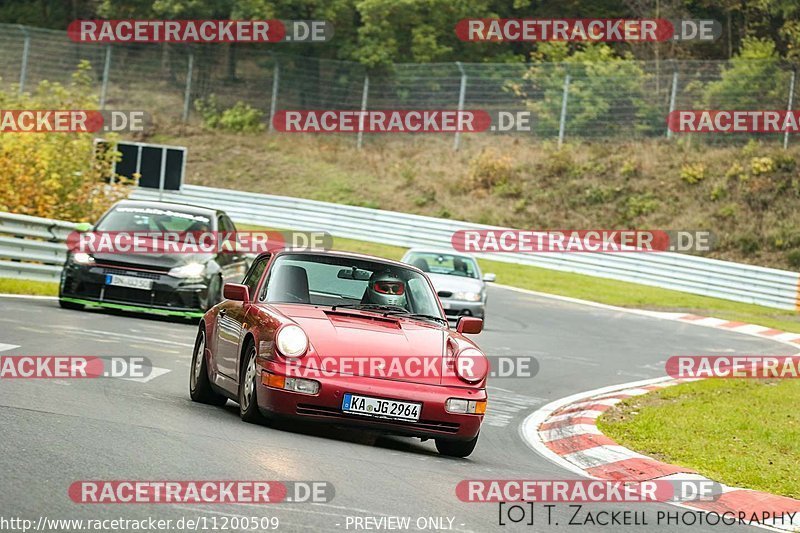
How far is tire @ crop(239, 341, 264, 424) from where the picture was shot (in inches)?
373

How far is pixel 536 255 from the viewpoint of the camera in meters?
36.2

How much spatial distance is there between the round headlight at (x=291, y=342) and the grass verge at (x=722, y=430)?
3.13m

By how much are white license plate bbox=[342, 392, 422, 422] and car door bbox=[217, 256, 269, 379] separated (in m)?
1.27

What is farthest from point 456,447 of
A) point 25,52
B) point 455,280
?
point 25,52

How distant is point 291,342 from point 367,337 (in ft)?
1.92

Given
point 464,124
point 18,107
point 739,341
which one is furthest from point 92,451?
point 464,124

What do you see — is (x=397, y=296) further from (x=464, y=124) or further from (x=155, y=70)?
(x=155, y=70)

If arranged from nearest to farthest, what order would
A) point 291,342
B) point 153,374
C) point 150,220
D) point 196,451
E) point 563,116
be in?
point 196,451 < point 291,342 < point 153,374 < point 150,220 < point 563,116

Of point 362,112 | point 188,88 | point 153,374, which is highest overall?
point 188,88

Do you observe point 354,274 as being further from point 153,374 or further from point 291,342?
point 153,374

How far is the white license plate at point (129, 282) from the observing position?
696 inches

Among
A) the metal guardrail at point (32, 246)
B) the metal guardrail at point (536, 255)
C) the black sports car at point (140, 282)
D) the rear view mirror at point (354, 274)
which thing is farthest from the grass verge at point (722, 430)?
the metal guardrail at point (536, 255)

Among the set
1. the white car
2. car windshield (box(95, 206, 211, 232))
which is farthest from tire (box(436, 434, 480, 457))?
the white car

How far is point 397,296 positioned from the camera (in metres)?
10.4
